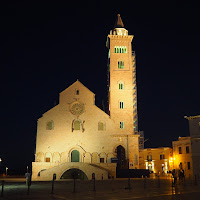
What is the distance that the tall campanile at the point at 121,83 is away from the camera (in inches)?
1984

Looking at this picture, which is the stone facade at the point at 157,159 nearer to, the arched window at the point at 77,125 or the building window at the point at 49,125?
the arched window at the point at 77,125

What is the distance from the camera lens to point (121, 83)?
2058 inches

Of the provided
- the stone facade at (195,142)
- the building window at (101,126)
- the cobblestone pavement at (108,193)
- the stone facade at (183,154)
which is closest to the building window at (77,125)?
the building window at (101,126)

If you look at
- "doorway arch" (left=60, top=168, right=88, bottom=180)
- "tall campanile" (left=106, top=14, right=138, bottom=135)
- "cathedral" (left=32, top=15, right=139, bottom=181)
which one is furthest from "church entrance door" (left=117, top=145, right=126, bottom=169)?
"doorway arch" (left=60, top=168, right=88, bottom=180)

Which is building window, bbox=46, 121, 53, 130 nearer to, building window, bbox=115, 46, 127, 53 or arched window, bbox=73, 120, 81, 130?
arched window, bbox=73, 120, 81, 130

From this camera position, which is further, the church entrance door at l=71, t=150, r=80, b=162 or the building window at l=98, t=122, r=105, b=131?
the building window at l=98, t=122, r=105, b=131

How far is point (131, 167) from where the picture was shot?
47812 millimetres

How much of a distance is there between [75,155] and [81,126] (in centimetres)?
537

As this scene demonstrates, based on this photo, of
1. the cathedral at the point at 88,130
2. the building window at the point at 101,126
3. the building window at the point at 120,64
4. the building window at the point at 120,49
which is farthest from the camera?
the building window at the point at 120,49

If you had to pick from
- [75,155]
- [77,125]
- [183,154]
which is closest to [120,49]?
[77,125]

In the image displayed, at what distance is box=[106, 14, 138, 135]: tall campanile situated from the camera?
50406 millimetres

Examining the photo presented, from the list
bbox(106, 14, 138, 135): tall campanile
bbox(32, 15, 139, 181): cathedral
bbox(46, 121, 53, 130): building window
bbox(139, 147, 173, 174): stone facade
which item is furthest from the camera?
bbox(139, 147, 173, 174): stone facade

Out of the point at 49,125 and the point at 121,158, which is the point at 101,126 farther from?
the point at 121,158

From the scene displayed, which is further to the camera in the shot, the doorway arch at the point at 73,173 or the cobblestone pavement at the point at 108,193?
the doorway arch at the point at 73,173
